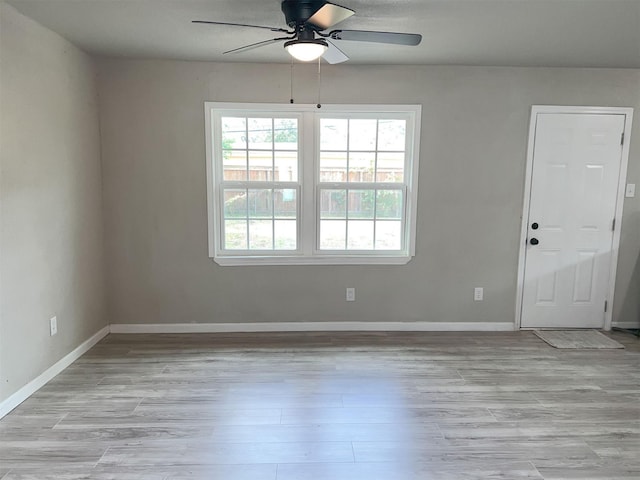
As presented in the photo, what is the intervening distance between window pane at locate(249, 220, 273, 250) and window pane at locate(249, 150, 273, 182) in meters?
0.40

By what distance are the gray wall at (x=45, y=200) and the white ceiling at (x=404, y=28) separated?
27 centimetres

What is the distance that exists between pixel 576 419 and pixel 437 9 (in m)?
2.59

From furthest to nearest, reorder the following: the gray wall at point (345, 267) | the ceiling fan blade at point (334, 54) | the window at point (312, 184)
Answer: the window at point (312, 184) → the gray wall at point (345, 267) → the ceiling fan blade at point (334, 54)

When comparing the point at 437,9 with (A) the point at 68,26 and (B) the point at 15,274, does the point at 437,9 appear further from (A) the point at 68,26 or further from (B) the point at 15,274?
(B) the point at 15,274

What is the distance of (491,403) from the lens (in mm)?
2623

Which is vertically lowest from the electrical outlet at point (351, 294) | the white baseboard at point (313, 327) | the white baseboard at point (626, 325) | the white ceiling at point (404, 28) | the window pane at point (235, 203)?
the white baseboard at point (313, 327)

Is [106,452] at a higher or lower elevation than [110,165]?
lower

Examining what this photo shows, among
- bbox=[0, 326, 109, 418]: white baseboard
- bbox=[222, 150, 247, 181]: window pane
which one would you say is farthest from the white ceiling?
bbox=[0, 326, 109, 418]: white baseboard

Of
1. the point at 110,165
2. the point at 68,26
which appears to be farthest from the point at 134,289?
the point at 68,26

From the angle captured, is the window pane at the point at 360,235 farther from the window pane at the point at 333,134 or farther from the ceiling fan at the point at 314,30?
the ceiling fan at the point at 314,30

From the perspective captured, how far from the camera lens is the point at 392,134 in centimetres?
375

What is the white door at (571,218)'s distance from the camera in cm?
370

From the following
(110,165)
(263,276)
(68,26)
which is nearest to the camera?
(68,26)

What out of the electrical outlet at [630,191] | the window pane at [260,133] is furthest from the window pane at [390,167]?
the electrical outlet at [630,191]
